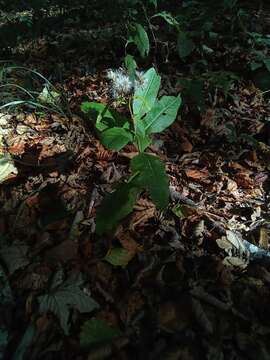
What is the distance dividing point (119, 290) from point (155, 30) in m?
→ 3.04

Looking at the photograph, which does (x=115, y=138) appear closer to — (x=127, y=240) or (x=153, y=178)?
(x=153, y=178)

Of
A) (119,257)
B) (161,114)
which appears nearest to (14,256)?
(119,257)

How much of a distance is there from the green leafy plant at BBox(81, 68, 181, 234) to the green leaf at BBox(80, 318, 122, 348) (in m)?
0.41

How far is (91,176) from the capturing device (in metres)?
2.23

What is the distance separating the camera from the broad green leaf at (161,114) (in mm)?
2119

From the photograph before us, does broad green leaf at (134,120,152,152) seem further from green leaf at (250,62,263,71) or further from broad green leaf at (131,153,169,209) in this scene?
green leaf at (250,62,263,71)

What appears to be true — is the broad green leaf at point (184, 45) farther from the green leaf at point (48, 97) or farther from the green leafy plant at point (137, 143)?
the green leaf at point (48, 97)

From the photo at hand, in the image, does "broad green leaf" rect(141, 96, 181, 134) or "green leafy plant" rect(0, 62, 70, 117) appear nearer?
"broad green leaf" rect(141, 96, 181, 134)

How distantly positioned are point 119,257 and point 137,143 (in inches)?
25.2

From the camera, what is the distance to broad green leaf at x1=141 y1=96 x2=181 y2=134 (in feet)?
6.95

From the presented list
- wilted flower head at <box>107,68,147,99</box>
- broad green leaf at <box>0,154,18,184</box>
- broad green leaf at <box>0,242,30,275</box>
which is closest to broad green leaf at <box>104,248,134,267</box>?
broad green leaf at <box>0,242,30,275</box>

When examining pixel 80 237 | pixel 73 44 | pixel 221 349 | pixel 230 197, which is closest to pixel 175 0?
pixel 73 44

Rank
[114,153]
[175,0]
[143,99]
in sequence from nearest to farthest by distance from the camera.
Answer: [143,99] < [114,153] < [175,0]

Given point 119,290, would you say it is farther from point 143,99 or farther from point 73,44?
point 73,44
